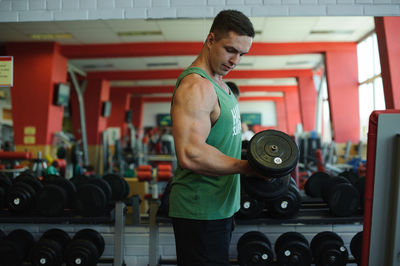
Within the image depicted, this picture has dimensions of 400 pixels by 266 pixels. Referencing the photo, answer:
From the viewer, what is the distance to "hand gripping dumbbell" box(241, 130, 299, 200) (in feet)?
3.14

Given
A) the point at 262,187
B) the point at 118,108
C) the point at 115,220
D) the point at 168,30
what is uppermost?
the point at 168,30

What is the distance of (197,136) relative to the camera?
0.96 meters

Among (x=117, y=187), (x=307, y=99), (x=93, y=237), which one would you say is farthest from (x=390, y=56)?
(x=307, y=99)

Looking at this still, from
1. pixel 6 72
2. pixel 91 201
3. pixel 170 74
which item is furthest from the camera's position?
pixel 170 74

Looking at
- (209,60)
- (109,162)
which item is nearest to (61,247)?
(209,60)

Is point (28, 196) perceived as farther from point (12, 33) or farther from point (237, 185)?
point (12, 33)

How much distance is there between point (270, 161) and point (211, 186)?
0.63ft

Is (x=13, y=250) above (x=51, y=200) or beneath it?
beneath

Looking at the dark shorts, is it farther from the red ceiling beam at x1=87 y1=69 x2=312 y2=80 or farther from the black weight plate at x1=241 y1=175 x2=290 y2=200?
the red ceiling beam at x1=87 y1=69 x2=312 y2=80

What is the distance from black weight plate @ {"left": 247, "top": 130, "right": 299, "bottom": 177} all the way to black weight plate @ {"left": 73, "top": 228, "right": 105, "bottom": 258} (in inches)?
64.5

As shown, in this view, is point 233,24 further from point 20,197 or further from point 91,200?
point 20,197

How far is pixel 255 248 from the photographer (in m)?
2.09

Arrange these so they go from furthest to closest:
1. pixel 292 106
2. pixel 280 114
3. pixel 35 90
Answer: pixel 280 114 → pixel 292 106 → pixel 35 90

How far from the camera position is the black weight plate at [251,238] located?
2156 millimetres
